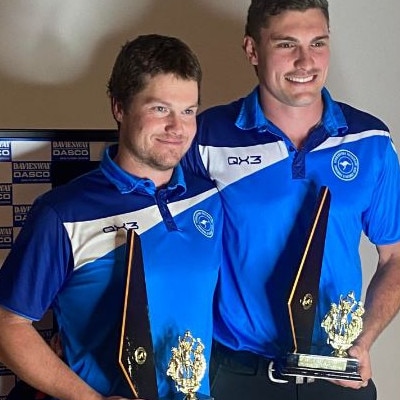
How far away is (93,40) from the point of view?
197 centimetres

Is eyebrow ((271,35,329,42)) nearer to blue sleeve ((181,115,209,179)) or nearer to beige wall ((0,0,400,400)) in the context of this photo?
blue sleeve ((181,115,209,179))

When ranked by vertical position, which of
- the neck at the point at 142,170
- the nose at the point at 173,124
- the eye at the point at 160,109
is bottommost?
the neck at the point at 142,170

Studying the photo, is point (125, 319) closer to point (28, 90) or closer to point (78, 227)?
point (78, 227)

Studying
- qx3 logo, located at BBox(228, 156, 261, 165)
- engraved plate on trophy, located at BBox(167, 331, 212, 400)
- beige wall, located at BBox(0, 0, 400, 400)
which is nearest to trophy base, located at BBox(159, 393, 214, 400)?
engraved plate on trophy, located at BBox(167, 331, 212, 400)

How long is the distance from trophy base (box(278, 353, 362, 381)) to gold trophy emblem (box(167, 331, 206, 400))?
0.22 metres

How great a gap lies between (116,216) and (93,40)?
0.73 metres

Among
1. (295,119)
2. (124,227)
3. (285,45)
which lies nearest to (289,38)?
(285,45)

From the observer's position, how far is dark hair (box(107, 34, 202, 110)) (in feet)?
4.56

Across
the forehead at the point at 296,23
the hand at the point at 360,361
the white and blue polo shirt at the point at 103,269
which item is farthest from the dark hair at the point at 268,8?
the hand at the point at 360,361

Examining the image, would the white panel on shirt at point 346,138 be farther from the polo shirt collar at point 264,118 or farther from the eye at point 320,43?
the eye at point 320,43

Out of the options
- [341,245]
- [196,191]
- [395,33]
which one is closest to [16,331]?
[196,191]

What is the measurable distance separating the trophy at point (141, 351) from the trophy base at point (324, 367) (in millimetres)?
214

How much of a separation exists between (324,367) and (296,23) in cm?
72

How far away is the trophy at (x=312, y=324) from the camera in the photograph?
1.47m
